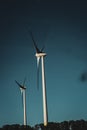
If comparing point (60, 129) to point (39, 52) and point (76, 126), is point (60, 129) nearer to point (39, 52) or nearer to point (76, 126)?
point (76, 126)

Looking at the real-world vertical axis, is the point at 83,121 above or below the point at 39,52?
below

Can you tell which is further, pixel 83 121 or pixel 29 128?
pixel 83 121

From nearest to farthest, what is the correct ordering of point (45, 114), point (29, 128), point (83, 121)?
point (45, 114), point (29, 128), point (83, 121)

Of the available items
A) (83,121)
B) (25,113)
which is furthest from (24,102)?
(83,121)

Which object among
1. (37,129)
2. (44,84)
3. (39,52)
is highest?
(39,52)

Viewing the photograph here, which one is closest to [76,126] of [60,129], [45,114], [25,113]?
[60,129]

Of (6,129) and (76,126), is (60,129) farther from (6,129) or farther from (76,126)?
(6,129)

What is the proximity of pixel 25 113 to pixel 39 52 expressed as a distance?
92.0ft

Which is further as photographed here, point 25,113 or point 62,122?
point 25,113

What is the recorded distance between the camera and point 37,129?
4803 inches

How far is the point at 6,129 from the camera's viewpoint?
126000mm

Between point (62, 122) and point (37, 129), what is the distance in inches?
418

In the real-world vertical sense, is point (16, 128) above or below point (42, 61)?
below

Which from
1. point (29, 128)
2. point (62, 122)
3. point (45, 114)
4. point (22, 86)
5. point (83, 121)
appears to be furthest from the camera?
point (22, 86)
